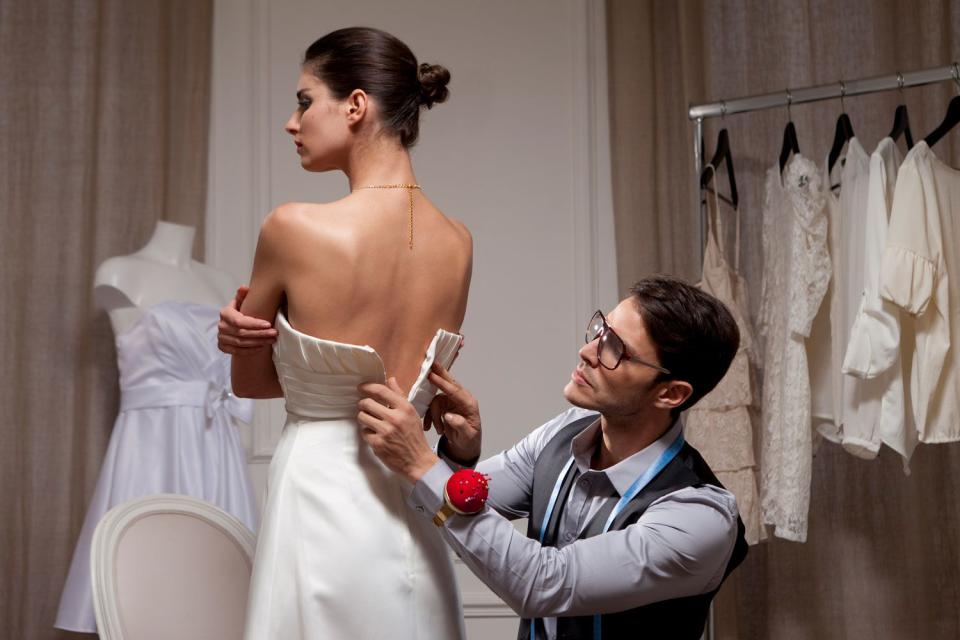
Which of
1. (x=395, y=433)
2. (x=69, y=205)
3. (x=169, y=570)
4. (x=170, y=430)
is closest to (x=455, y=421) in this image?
(x=395, y=433)

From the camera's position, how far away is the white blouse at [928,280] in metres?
2.77

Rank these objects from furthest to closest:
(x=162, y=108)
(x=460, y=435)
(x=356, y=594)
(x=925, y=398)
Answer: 1. (x=162, y=108)
2. (x=925, y=398)
3. (x=460, y=435)
4. (x=356, y=594)

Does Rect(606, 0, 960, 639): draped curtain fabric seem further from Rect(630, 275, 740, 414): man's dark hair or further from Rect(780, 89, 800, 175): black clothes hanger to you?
Rect(630, 275, 740, 414): man's dark hair

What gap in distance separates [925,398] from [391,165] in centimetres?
175

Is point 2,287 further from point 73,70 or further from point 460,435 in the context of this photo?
point 460,435

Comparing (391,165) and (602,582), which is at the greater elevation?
(391,165)

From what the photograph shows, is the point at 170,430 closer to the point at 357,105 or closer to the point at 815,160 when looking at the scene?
the point at 357,105

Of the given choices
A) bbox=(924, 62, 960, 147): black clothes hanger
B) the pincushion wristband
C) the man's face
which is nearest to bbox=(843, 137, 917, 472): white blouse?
bbox=(924, 62, 960, 147): black clothes hanger

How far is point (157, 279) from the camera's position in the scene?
339 cm

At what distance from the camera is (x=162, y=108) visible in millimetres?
3865

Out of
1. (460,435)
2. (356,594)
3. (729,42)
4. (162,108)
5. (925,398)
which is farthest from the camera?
(162,108)

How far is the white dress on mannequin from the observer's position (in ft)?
10.4

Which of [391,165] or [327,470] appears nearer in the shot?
[327,470]

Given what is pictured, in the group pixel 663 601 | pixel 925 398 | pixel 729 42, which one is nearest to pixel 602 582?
pixel 663 601
